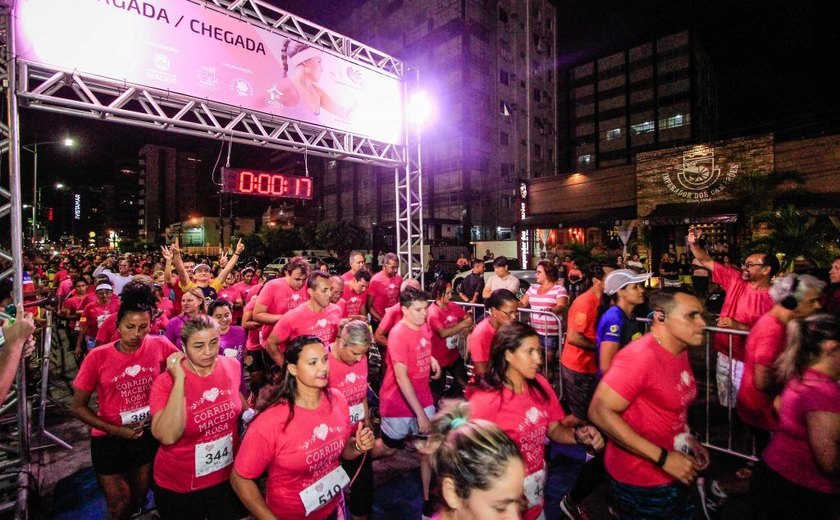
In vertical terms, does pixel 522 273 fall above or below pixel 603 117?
below

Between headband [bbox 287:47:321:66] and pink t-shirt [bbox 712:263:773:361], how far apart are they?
804cm

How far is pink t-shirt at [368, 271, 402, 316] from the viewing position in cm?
725

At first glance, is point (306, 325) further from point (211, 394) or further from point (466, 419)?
point (466, 419)

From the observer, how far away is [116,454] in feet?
9.80

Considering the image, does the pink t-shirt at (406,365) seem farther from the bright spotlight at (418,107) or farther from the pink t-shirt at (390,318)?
the bright spotlight at (418,107)

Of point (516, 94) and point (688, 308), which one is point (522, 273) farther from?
point (516, 94)

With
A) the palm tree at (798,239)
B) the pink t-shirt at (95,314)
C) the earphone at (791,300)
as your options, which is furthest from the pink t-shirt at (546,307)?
the palm tree at (798,239)

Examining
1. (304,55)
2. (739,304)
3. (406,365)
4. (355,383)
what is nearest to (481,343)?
(406,365)

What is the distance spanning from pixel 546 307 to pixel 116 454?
4956mm

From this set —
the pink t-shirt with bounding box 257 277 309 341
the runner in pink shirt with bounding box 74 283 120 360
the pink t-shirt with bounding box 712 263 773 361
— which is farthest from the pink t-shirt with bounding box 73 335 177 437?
the pink t-shirt with bounding box 712 263 773 361

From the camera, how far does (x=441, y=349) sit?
5.23 meters

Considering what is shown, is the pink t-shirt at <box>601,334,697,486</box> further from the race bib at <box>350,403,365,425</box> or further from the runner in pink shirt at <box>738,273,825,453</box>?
the race bib at <box>350,403,365,425</box>

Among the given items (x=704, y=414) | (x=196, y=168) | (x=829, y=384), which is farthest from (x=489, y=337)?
(x=196, y=168)

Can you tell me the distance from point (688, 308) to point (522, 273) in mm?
11431
